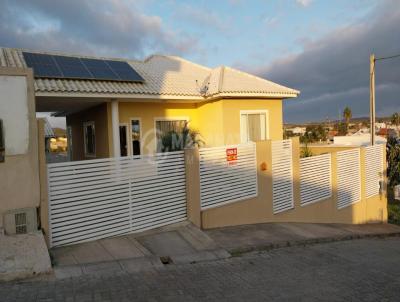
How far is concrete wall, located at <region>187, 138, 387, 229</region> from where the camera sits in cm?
919

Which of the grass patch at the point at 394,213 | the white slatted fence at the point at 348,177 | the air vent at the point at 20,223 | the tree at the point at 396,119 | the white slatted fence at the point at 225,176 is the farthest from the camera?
the tree at the point at 396,119

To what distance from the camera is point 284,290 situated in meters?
5.42

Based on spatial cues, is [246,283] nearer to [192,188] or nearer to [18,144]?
[192,188]

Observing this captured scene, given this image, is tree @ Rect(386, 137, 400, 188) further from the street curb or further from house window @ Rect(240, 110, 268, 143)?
the street curb

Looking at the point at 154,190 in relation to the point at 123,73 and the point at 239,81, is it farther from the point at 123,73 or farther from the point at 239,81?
the point at 239,81

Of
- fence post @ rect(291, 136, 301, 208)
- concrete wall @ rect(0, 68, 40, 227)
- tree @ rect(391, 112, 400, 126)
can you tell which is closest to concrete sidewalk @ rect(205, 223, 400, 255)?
Result: fence post @ rect(291, 136, 301, 208)

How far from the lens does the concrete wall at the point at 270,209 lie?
9188mm

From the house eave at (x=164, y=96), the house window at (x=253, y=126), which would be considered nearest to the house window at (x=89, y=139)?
the house eave at (x=164, y=96)

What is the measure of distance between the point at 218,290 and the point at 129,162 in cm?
338

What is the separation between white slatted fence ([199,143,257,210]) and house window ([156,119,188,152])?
4370 millimetres

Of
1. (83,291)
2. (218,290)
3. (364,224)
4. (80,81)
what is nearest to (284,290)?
(218,290)

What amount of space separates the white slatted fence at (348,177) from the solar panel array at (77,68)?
327 inches

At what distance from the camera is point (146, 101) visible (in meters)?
13.0

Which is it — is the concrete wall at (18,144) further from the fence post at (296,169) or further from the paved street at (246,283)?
the fence post at (296,169)
